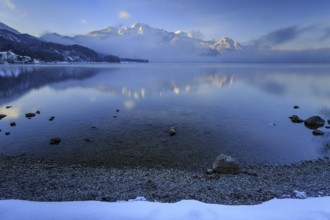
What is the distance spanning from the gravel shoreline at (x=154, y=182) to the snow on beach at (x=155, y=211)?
1667mm

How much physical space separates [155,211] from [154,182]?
4568 millimetres

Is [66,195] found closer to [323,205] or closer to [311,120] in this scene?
[323,205]

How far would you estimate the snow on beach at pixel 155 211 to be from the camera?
7.70 m

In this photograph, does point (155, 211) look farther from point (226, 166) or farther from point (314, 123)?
point (314, 123)

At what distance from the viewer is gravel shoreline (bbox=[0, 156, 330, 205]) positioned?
10.8 m

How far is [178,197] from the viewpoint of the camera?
10586 mm

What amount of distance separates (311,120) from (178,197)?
2677cm

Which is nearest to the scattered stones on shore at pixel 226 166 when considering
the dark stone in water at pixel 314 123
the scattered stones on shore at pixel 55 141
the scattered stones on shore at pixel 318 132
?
the scattered stones on shore at pixel 318 132

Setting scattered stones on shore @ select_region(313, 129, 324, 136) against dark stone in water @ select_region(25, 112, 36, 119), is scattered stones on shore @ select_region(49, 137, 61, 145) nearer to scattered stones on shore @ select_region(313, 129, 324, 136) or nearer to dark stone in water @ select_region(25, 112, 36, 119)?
dark stone in water @ select_region(25, 112, 36, 119)

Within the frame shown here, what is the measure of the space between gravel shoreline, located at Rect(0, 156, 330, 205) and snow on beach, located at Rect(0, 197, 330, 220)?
1.67 m

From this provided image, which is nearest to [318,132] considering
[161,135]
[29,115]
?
[161,135]

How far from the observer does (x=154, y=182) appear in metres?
12.7

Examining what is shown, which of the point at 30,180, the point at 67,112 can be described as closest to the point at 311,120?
the point at 30,180

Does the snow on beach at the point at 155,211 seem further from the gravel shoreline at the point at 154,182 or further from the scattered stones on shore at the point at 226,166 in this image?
the scattered stones on shore at the point at 226,166
